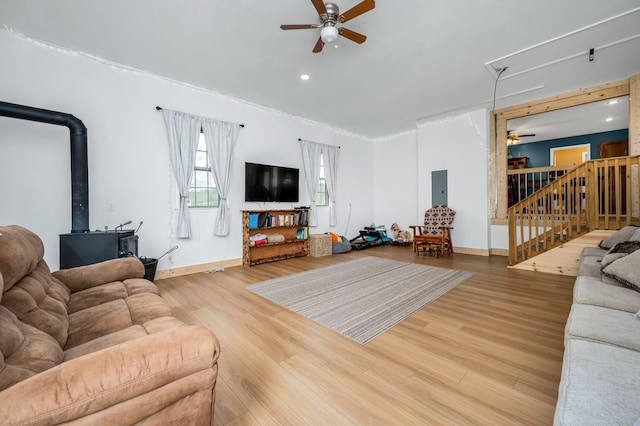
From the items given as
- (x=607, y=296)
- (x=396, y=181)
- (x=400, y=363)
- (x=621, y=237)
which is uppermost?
(x=396, y=181)

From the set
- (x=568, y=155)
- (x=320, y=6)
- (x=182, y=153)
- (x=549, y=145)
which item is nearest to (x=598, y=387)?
(x=320, y=6)

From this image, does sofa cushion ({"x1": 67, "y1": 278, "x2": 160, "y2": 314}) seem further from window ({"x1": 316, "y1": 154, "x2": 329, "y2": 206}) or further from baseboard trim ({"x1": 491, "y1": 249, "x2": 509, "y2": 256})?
baseboard trim ({"x1": 491, "y1": 249, "x2": 509, "y2": 256})

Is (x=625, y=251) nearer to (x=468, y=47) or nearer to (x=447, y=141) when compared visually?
(x=468, y=47)

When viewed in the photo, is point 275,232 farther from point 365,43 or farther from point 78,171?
point 365,43

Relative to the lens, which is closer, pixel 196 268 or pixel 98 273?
pixel 98 273

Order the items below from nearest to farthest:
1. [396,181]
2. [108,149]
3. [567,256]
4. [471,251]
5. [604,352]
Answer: [604,352] < [108,149] < [567,256] < [471,251] < [396,181]

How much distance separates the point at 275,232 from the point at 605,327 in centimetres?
463

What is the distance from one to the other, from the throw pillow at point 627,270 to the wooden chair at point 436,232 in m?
3.26

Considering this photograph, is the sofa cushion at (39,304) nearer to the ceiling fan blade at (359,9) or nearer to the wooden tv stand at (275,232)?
the ceiling fan blade at (359,9)

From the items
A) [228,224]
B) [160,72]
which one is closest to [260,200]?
[228,224]

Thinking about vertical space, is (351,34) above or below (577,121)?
below

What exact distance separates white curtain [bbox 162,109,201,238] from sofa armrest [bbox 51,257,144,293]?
1804 mm

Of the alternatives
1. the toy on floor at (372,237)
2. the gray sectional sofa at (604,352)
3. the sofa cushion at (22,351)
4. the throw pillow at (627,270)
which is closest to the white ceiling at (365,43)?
the throw pillow at (627,270)

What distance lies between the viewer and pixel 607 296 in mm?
1695
